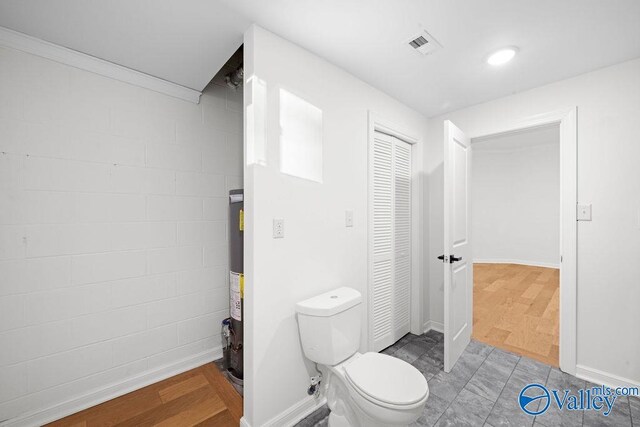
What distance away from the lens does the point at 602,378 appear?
74.4 inches

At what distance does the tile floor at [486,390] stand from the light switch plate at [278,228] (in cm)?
118

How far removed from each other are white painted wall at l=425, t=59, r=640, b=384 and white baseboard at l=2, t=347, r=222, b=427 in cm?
305

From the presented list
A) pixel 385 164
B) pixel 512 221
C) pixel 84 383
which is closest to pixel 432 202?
pixel 385 164

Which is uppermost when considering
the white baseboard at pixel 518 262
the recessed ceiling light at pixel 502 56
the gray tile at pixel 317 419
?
the recessed ceiling light at pixel 502 56

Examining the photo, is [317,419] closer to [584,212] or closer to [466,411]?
[466,411]

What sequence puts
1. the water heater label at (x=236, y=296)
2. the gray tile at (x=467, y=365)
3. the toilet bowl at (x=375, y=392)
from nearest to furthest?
the toilet bowl at (x=375, y=392) < the water heater label at (x=236, y=296) < the gray tile at (x=467, y=365)

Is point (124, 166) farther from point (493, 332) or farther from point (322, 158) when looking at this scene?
point (493, 332)

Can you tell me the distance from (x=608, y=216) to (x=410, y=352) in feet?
6.14

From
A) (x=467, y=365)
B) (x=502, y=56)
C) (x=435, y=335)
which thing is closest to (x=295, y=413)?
(x=467, y=365)

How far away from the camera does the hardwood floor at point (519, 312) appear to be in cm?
244

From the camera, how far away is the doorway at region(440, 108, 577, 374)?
2.00 m

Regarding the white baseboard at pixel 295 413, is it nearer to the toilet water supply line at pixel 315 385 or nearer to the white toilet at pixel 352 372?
the toilet water supply line at pixel 315 385

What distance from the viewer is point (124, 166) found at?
6.06ft

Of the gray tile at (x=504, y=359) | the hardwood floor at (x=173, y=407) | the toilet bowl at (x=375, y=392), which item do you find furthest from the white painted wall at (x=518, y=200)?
the hardwood floor at (x=173, y=407)
